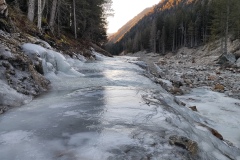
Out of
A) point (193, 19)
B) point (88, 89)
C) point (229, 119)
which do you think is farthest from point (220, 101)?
point (193, 19)

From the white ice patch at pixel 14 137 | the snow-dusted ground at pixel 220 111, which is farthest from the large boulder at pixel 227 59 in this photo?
the white ice patch at pixel 14 137

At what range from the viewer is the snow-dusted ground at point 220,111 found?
5.73 m

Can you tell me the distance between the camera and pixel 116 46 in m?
115

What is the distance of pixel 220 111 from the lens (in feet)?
25.5

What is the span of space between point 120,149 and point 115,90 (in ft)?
11.4

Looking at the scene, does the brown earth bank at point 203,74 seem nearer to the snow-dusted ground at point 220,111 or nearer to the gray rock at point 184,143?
the snow-dusted ground at point 220,111

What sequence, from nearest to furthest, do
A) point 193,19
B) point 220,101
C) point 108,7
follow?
point 220,101 → point 108,7 → point 193,19

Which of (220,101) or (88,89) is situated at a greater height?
(88,89)

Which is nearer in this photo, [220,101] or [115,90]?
[115,90]

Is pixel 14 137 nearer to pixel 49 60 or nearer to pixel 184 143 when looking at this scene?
pixel 184 143

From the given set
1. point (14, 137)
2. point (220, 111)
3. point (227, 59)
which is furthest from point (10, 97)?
point (227, 59)

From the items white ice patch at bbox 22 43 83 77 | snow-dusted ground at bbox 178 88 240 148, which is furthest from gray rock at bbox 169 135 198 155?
white ice patch at bbox 22 43 83 77

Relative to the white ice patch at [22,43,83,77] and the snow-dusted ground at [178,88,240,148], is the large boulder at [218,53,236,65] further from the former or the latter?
the white ice patch at [22,43,83,77]

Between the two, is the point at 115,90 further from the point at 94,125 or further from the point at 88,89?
the point at 94,125
